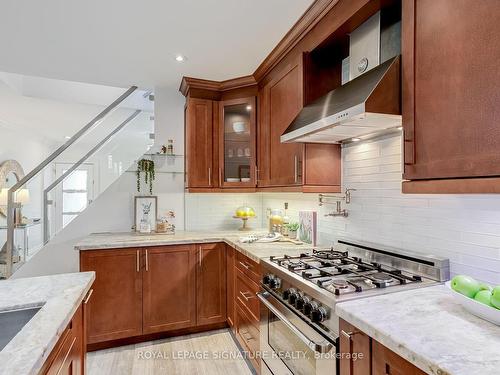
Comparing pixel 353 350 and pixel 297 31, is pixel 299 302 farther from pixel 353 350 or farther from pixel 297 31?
pixel 297 31

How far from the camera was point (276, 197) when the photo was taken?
10.9 ft

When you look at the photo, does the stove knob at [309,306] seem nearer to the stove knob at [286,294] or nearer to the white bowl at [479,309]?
the stove knob at [286,294]

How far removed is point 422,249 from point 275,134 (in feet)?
4.67

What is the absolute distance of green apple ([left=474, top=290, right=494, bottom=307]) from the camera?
1.03 metres

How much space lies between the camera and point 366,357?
1089mm

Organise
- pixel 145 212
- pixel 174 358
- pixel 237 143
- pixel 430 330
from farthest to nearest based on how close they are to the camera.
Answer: pixel 145 212, pixel 237 143, pixel 174 358, pixel 430 330

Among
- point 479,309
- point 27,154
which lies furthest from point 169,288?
point 27,154

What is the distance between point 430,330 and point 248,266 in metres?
1.44

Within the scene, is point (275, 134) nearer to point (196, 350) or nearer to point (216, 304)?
point (216, 304)

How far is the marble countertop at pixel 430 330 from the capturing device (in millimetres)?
803

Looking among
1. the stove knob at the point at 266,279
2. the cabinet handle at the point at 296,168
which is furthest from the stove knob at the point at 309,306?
the cabinet handle at the point at 296,168

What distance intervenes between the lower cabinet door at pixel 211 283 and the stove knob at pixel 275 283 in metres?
1.10

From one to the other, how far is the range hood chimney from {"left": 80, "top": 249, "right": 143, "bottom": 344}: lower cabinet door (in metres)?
1.76

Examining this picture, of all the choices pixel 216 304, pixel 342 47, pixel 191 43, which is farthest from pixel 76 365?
pixel 342 47
